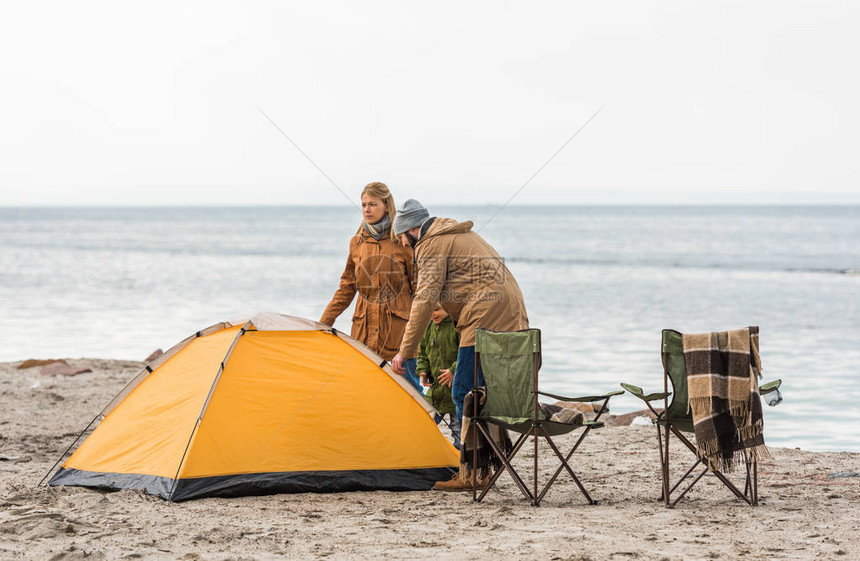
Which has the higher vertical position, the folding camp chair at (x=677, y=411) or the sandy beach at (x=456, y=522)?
the folding camp chair at (x=677, y=411)

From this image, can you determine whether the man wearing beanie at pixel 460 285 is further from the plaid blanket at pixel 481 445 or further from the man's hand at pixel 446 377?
the man's hand at pixel 446 377

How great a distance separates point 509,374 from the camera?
4.89 metres

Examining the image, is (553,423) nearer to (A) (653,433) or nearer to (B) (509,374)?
(B) (509,374)

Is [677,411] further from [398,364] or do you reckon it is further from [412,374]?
[412,374]

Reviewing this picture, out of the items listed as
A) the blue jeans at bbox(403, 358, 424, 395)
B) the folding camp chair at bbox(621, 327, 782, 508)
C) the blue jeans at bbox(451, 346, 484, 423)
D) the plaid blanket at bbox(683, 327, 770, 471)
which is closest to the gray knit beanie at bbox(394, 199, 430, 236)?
the blue jeans at bbox(451, 346, 484, 423)

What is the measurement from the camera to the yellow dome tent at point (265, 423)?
5.13 meters

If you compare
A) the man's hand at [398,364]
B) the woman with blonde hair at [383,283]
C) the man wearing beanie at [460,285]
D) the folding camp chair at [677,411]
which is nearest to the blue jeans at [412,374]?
the woman with blonde hair at [383,283]

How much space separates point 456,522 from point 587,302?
18.4 metres

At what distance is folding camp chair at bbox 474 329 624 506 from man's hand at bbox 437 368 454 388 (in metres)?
0.70

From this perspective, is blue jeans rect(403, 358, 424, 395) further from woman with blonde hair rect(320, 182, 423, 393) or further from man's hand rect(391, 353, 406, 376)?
man's hand rect(391, 353, 406, 376)

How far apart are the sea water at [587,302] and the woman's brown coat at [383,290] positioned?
1.00 m

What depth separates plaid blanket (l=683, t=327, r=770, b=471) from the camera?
4660mm

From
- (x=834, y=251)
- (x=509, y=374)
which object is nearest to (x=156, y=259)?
(x=834, y=251)

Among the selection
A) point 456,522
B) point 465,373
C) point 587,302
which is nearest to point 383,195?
point 465,373
